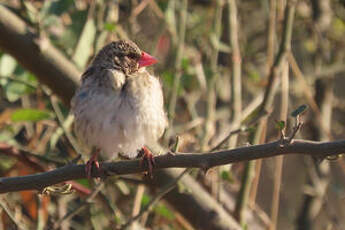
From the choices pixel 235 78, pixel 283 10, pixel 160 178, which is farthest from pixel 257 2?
pixel 160 178

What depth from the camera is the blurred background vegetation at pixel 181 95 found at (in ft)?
13.7

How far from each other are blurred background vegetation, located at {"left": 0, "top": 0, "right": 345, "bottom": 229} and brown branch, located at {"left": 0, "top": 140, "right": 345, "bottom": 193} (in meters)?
0.60

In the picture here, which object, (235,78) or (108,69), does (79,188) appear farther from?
(235,78)

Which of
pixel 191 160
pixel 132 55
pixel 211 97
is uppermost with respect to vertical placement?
pixel 132 55

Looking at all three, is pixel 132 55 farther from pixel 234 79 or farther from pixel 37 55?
pixel 234 79

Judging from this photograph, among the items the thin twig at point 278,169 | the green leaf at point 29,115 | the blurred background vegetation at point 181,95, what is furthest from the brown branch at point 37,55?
the thin twig at point 278,169

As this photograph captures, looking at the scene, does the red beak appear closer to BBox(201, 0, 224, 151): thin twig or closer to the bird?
the bird

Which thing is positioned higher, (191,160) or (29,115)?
(29,115)

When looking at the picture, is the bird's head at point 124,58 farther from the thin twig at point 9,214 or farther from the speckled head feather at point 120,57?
the thin twig at point 9,214

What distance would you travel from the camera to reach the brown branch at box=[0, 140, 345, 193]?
7.72ft

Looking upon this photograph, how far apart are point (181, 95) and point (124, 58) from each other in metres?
1.44

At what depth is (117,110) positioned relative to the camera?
3.33m

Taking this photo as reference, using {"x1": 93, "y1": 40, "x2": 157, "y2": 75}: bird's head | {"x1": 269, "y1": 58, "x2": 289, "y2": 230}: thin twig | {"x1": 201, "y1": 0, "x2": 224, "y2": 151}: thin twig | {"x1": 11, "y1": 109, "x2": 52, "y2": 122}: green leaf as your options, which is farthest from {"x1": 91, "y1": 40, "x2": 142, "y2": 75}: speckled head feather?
{"x1": 269, "y1": 58, "x2": 289, "y2": 230}: thin twig

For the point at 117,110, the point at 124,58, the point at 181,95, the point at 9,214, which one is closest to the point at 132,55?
the point at 124,58
